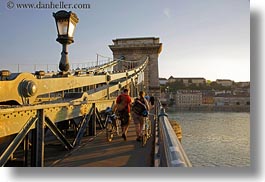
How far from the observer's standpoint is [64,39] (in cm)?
307

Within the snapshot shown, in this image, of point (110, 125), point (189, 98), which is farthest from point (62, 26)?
point (189, 98)

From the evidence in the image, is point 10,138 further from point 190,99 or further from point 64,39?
point 190,99

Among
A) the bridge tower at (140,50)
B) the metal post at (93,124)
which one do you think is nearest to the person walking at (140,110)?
the metal post at (93,124)

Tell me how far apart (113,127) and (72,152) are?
3.72ft

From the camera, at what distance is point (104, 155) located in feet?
10.5

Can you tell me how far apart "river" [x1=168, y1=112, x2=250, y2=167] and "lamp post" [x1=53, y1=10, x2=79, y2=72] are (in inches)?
116

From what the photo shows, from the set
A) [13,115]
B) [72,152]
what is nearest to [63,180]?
[72,152]

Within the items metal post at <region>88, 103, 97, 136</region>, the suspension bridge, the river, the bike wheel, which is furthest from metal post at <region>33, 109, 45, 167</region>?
the river

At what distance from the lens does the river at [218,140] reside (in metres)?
6.94

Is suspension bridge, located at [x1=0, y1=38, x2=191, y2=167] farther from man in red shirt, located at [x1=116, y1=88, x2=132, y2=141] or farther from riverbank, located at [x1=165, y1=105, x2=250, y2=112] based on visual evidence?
riverbank, located at [x1=165, y1=105, x2=250, y2=112]

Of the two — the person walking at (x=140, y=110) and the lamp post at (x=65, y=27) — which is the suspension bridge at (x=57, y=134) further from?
the lamp post at (x=65, y=27)

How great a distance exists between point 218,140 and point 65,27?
8677mm

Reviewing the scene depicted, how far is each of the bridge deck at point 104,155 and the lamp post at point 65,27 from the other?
112 centimetres

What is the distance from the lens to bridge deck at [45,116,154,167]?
113 inches
